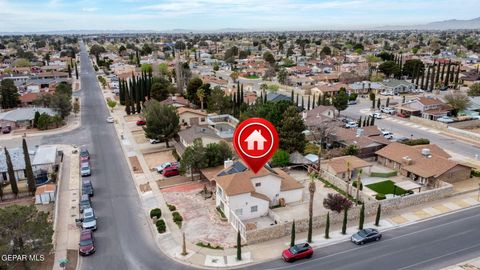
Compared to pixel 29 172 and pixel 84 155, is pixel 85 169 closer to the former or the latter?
pixel 84 155

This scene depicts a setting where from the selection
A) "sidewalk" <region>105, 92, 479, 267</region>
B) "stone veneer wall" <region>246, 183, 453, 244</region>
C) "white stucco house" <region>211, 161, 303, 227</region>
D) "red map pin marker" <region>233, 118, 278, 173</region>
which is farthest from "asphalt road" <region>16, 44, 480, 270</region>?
"red map pin marker" <region>233, 118, 278, 173</region>

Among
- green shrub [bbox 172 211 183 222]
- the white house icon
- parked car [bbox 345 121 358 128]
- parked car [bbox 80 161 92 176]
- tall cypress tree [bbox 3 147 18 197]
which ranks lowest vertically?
green shrub [bbox 172 211 183 222]

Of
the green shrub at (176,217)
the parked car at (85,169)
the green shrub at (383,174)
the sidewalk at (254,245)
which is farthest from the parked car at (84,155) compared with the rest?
the green shrub at (383,174)

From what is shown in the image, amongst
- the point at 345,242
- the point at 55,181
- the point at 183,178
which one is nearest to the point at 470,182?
the point at 345,242

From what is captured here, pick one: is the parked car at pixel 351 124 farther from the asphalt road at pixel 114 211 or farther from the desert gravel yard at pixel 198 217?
the asphalt road at pixel 114 211

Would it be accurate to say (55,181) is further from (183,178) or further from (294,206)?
(294,206)

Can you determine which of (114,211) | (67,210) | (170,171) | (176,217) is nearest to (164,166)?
(170,171)

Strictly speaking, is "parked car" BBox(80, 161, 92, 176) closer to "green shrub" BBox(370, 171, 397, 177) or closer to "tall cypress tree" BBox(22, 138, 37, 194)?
"tall cypress tree" BBox(22, 138, 37, 194)
